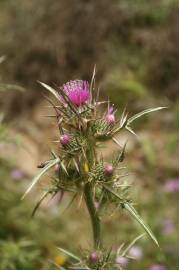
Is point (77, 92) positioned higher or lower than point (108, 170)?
higher

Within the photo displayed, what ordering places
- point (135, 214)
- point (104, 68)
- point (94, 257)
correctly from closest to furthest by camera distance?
1. point (135, 214)
2. point (94, 257)
3. point (104, 68)

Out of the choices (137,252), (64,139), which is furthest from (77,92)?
(137,252)

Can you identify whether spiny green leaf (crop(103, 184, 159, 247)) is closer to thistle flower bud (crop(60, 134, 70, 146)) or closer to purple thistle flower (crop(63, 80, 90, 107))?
thistle flower bud (crop(60, 134, 70, 146))

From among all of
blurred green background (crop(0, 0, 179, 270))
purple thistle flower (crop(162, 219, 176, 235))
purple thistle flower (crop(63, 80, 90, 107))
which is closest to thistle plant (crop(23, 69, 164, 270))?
purple thistle flower (crop(63, 80, 90, 107))

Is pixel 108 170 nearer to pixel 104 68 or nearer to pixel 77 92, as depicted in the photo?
pixel 77 92

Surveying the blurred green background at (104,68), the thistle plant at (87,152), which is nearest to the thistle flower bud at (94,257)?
the thistle plant at (87,152)

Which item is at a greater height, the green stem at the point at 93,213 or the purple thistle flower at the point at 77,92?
the purple thistle flower at the point at 77,92

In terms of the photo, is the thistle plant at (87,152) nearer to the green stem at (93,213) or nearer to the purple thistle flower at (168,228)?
the green stem at (93,213)

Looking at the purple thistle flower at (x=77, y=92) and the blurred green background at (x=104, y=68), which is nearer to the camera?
the purple thistle flower at (x=77, y=92)
